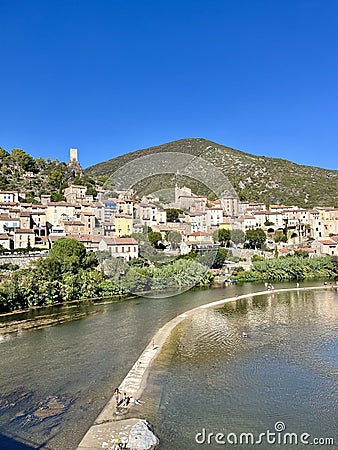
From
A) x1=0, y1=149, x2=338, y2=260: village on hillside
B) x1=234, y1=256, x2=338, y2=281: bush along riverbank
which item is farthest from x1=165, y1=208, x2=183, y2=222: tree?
x1=234, y1=256, x2=338, y2=281: bush along riverbank

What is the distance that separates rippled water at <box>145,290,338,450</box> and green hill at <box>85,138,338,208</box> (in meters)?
35.0

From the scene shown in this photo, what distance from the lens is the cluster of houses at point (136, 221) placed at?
14.3m

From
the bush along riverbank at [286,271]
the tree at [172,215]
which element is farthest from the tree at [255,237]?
the tree at [172,215]

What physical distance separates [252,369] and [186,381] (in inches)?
69.0

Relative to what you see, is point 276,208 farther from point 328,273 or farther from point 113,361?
point 113,361

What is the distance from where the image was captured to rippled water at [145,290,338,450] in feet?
20.5

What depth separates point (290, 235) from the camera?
1412 inches

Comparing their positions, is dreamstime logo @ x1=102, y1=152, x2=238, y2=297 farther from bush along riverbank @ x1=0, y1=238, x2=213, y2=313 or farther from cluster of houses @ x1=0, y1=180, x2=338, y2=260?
cluster of houses @ x1=0, y1=180, x2=338, y2=260

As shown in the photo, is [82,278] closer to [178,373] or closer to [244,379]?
[178,373]

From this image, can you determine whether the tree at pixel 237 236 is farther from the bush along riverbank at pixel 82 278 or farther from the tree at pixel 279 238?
the bush along riverbank at pixel 82 278

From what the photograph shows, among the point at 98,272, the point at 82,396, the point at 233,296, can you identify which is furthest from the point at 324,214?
the point at 82,396
